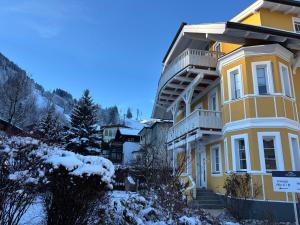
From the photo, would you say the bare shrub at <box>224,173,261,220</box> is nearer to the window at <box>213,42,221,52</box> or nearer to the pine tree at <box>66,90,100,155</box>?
the window at <box>213,42,221,52</box>

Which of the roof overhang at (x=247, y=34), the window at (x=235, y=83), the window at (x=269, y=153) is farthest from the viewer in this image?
the window at (x=235, y=83)

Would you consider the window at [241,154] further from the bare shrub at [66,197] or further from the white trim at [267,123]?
the bare shrub at [66,197]

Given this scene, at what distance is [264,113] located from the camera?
46.9 feet

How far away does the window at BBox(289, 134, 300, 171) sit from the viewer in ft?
45.8

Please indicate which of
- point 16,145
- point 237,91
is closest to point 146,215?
point 16,145

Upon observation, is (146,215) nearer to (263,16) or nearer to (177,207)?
(177,207)

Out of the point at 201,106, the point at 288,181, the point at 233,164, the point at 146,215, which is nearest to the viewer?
the point at 146,215

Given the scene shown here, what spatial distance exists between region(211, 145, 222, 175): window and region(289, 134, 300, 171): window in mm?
4164

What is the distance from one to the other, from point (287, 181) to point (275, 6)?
1207 centimetres

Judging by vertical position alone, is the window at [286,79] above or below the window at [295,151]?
above

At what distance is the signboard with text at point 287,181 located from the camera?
8805 millimetres

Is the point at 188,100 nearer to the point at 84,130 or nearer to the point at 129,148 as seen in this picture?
the point at 84,130

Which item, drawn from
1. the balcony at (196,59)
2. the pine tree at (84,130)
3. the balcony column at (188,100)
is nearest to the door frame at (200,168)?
the balcony column at (188,100)

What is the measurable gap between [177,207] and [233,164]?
7.30 metres
